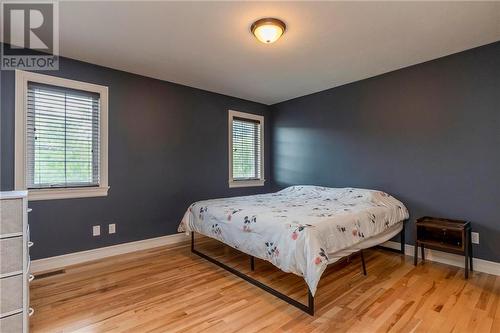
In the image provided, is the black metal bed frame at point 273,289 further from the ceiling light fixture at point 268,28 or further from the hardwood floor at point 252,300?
the ceiling light fixture at point 268,28

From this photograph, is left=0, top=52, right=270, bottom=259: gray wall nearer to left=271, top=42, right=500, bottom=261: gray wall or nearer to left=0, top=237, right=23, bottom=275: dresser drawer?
left=0, top=237, right=23, bottom=275: dresser drawer

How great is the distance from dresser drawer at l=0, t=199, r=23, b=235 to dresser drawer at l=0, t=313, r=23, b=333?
1.76 ft

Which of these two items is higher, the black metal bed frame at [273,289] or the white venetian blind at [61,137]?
the white venetian blind at [61,137]

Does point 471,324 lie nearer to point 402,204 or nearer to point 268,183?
point 402,204

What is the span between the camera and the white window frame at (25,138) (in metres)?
2.63

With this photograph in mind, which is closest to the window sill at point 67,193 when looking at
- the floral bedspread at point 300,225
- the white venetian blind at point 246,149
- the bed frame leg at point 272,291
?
the floral bedspread at point 300,225

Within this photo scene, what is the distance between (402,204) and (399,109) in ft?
4.09

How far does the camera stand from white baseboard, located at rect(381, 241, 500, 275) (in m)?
2.64

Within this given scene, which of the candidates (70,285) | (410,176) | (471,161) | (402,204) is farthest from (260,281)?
(471,161)

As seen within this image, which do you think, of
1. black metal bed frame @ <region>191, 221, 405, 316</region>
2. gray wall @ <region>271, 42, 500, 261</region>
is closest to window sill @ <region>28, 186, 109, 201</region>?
black metal bed frame @ <region>191, 221, 405, 316</region>

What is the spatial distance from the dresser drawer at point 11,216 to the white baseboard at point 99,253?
1512mm

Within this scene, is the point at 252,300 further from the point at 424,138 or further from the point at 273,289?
the point at 424,138

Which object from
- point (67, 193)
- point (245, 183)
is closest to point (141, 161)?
point (67, 193)

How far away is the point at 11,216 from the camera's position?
1.60 m
